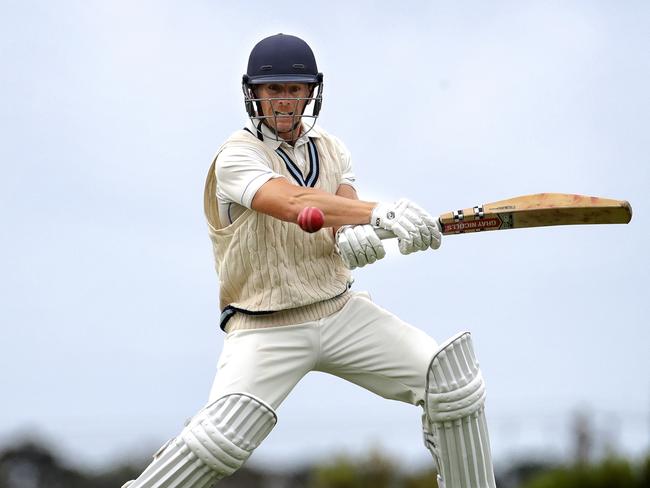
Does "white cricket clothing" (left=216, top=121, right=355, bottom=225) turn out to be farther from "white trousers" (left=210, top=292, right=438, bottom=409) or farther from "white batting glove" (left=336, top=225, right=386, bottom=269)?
"white trousers" (left=210, top=292, right=438, bottom=409)

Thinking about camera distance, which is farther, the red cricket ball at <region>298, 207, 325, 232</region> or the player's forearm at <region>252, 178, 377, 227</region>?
the player's forearm at <region>252, 178, 377, 227</region>

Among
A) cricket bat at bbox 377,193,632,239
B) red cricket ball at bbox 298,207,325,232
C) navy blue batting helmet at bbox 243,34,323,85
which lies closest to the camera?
red cricket ball at bbox 298,207,325,232

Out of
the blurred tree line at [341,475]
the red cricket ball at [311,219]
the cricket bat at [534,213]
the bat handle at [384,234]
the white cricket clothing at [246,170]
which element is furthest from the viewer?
the blurred tree line at [341,475]

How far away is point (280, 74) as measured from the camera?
6605 mm

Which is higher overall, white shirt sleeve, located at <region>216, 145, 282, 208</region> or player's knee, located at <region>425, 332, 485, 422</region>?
white shirt sleeve, located at <region>216, 145, 282, 208</region>

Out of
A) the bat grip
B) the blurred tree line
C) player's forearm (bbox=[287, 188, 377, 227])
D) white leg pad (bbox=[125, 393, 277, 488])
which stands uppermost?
player's forearm (bbox=[287, 188, 377, 227])

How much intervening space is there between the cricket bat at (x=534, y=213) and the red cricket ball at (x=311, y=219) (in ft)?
1.68

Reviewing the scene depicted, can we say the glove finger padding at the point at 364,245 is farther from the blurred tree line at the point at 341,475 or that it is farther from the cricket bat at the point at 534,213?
the blurred tree line at the point at 341,475

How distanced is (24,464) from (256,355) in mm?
9519

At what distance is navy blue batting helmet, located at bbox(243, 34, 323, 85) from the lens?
661 cm

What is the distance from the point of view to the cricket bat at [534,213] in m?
6.34

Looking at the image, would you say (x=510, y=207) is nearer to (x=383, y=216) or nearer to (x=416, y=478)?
(x=383, y=216)

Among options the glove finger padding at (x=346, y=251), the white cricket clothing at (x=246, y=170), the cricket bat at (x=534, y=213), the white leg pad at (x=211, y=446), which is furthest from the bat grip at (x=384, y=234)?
the white leg pad at (x=211, y=446)

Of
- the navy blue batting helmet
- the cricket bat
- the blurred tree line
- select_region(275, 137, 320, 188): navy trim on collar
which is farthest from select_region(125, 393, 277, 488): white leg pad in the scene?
the blurred tree line
